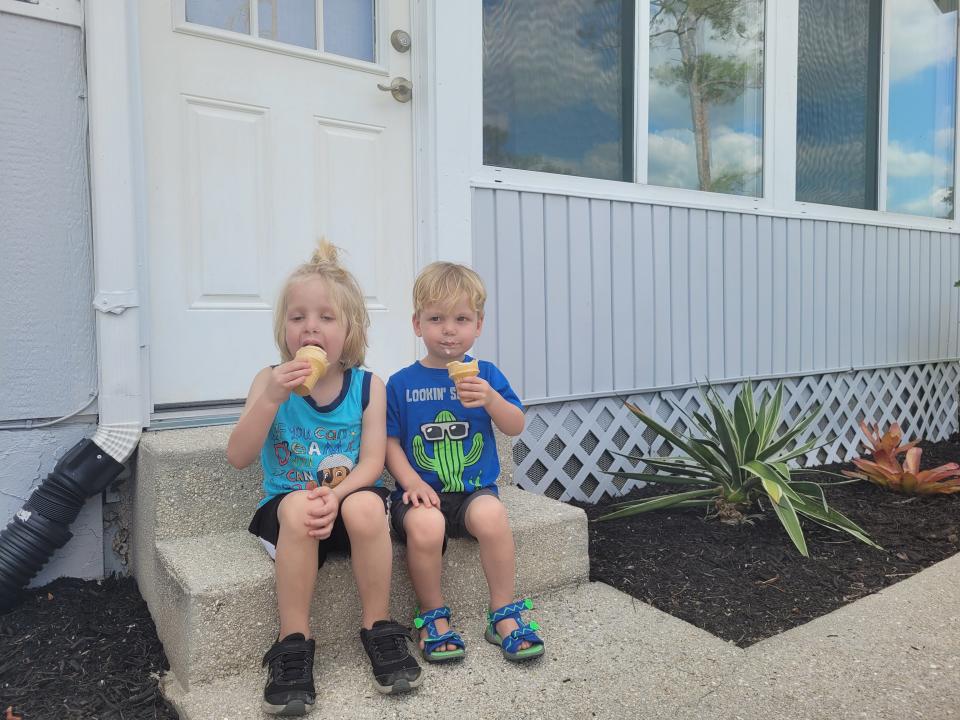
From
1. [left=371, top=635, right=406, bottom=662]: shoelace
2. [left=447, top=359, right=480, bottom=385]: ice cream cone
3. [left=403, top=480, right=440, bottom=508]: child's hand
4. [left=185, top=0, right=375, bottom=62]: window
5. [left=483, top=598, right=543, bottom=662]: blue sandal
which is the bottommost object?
[left=483, top=598, right=543, bottom=662]: blue sandal

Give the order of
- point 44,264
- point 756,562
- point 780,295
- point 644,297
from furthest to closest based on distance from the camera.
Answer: point 780,295 < point 644,297 < point 756,562 < point 44,264

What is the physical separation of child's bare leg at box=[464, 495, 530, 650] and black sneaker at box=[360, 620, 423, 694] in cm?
30

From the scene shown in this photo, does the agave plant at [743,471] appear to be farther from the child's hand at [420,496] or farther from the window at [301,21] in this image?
the window at [301,21]

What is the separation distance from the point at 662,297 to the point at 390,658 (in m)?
2.71

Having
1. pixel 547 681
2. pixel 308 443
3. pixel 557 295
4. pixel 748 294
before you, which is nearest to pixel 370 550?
pixel 308 443

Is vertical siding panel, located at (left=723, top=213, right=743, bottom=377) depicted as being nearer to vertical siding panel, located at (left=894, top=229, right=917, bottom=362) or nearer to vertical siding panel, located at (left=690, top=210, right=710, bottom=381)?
vertical siding panel, located at (left=690, top=210, right=710, bottom=381)

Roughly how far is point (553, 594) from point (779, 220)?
314cm

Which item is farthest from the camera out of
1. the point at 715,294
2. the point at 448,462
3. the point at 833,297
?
the point at 833,297

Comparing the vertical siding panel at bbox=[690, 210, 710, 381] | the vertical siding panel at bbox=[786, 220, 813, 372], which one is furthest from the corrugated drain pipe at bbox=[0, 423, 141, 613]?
the vertical siding panel at bbox=[786, 220, 813, 372]

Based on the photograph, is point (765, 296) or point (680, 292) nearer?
point (680, 292)

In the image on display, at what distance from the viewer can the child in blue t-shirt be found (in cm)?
192

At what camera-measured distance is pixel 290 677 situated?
1.65m

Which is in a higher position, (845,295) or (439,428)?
(845,295)

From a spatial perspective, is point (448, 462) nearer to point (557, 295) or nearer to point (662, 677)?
point (662, 677)
